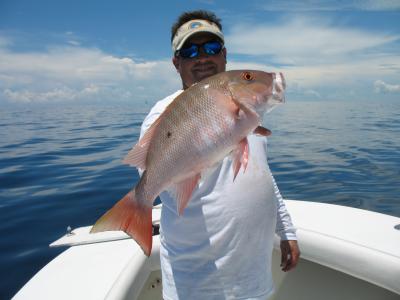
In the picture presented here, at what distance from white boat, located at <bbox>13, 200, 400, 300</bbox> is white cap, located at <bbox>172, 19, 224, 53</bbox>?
181cm

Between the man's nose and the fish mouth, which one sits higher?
the man's nose

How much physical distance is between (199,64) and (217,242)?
1.24 metres

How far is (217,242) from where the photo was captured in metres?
2.04

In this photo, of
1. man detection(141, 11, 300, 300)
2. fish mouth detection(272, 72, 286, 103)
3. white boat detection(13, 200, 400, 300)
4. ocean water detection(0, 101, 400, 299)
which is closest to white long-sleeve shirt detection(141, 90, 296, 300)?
man detection(141, 11, 300, 300)

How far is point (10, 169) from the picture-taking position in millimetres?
10797

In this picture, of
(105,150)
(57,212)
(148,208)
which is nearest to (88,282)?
(148,208)

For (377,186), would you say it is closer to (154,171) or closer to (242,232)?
(242,232)

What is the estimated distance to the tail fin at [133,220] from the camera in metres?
1.64

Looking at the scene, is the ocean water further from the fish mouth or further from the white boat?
the fish mouth

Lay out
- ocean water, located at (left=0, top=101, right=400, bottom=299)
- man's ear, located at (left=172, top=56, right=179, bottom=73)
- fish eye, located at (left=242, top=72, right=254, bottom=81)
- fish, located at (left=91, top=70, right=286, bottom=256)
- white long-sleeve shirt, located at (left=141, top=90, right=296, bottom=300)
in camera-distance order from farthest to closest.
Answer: ocean water, located at (left=0, top=101, right=400, bottom=299) → man's ear, located at (left=172, top=56, right=179, bottom=73) → white long-sleeve shirt, located at (left=141, top=90, right=296, bottom=300) → fish eye, located at (left=242, top=72, right=254, bottom=81) → fish, located at (left=91, top=70, right=286, bottom=256)

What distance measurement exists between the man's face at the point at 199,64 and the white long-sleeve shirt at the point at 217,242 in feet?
1.33

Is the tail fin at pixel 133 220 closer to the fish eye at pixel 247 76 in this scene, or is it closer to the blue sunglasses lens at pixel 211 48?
the fish eye at pixel 247 76

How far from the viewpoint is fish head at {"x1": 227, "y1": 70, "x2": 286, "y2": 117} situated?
5.22 feet

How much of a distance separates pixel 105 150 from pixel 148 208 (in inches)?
499
